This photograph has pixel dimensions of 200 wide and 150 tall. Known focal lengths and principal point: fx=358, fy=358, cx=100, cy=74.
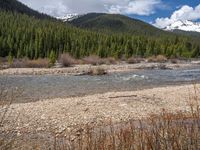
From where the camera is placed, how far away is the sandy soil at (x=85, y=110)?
1358 centimetres

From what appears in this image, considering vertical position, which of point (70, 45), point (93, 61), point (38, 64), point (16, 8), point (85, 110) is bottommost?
point (38, 64)

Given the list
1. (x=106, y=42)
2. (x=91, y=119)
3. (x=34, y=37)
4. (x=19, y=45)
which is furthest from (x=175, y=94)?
(x=106, y=42)

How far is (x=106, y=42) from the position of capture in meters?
83.6

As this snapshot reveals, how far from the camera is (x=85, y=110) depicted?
16.0 m

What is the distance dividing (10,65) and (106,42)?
3633 cm

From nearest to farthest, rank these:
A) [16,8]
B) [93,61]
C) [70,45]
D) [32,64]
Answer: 1. [32,64]
2. [93,61]
3. [70,45]
4. [16,8]

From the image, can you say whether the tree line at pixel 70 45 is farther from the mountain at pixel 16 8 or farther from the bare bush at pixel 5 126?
the mountain at pixel 16 8

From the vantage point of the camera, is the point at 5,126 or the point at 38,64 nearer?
the point at 5,126

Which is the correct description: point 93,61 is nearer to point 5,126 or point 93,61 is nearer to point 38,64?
point 38,64

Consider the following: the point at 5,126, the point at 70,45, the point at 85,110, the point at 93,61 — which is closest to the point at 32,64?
the point at 93,61

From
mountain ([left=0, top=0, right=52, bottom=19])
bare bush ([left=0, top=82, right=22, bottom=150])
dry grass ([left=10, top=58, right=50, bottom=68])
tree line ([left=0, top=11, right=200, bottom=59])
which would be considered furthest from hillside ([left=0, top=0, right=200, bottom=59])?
mountain ([left=0, top=0, right=52, bottom=19])

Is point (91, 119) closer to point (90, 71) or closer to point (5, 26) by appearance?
point (90, 71)

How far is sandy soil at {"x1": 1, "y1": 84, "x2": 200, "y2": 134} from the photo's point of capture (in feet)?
44.5

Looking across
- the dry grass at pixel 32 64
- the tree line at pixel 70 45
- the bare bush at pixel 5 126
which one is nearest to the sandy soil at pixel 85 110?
the bare bush at pixel 5 126
